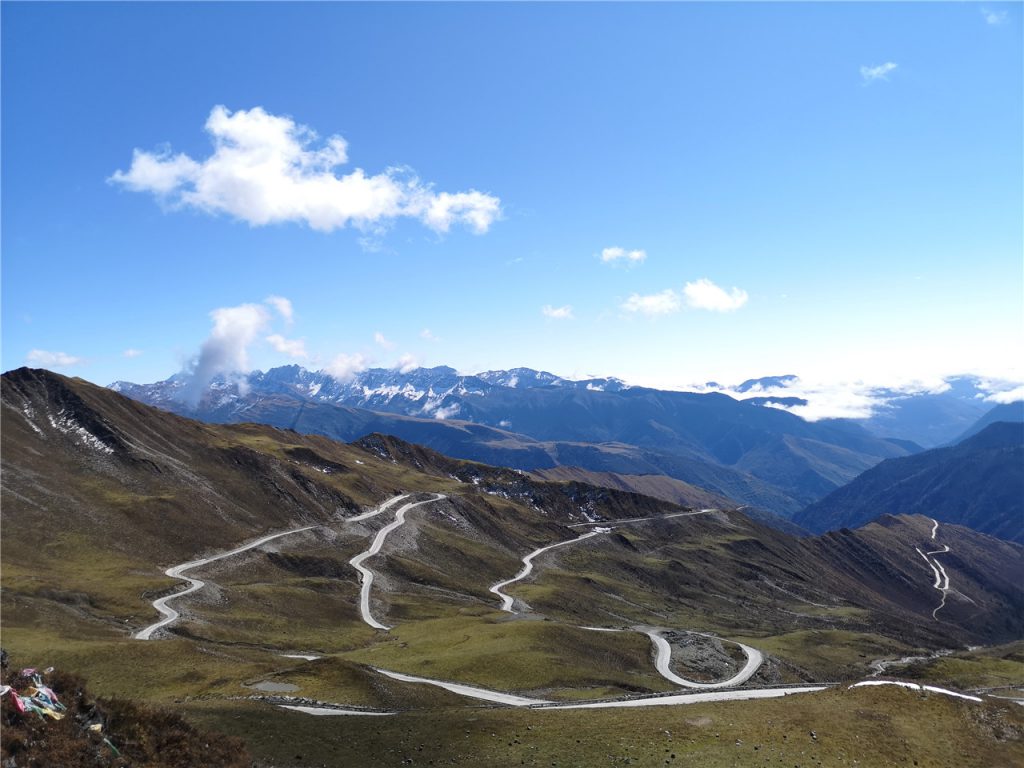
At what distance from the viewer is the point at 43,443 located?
16238 cm

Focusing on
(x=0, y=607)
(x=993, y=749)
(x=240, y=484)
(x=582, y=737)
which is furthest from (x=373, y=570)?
(x=993, y=749)

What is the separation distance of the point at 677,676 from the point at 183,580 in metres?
86.7

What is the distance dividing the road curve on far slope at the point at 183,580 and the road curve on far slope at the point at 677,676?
7473cm

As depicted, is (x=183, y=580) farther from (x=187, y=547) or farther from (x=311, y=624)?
(x=311, y=624)

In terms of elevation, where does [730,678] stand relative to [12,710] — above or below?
below

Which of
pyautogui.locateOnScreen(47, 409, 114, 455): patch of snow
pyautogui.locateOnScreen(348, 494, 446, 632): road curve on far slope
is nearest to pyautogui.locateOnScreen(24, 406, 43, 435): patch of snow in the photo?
pyautogui.locateOnScreen(47, 409, 114, 455): patch of snow

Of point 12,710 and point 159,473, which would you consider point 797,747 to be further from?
point 159,473

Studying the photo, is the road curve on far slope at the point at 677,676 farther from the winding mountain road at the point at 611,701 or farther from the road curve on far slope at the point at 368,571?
the road curve on far slope at the point at 368,571

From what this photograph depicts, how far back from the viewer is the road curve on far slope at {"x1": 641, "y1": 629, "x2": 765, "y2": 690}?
322 feet

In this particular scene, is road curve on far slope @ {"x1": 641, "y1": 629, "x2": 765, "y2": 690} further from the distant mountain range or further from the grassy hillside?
the distant mountain range

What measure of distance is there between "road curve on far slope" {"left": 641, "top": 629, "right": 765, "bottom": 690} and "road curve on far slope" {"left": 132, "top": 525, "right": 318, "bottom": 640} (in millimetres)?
74728

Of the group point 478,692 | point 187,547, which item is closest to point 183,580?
point 187,547

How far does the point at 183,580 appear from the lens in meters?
117

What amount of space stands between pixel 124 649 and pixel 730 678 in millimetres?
84182
